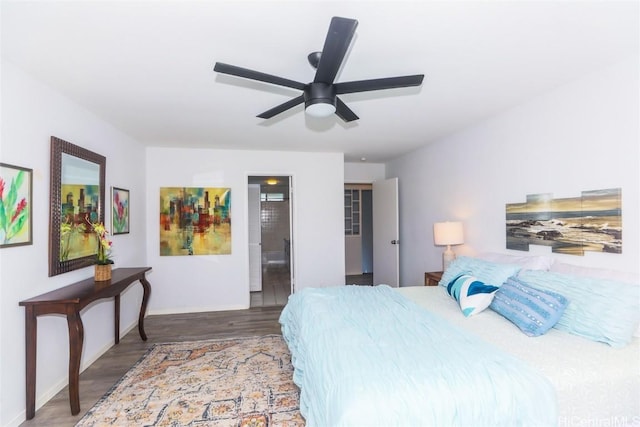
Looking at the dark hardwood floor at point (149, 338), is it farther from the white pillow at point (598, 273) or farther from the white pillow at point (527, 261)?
the white pillow at point (598, 273)

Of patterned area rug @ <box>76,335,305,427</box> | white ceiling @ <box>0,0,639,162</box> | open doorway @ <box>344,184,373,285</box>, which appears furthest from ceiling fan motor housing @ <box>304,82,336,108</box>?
open doorway @ <box>344,184,373,285</box>

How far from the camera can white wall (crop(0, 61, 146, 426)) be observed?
6.61 ft

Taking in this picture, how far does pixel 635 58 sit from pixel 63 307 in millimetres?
4210

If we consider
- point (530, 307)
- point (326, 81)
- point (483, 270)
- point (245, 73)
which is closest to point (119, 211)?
point (245, 73)

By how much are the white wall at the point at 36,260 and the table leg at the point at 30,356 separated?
0.13 ft

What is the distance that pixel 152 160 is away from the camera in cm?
444

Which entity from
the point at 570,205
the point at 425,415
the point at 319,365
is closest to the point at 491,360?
the point at 425,415

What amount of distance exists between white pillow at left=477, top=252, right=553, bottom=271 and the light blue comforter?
113 centimetres

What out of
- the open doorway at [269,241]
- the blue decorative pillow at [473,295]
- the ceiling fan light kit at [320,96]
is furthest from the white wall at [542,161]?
the open doorway at [269,241]

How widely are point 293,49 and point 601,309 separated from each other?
8.08 feet

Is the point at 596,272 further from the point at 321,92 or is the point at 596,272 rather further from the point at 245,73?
the point at 245,73

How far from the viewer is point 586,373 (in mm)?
1500

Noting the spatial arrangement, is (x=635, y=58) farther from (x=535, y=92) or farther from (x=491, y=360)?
(x=491, y=360)

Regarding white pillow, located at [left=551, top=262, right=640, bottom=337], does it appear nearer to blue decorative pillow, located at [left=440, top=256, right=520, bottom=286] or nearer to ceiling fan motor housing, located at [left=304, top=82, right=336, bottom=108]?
blue decorative pillow, located at [left=440, top=256, right=520, bottom=286]
